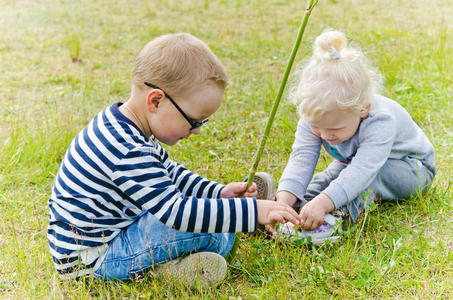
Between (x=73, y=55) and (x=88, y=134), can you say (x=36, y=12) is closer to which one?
(x=73, y=55)

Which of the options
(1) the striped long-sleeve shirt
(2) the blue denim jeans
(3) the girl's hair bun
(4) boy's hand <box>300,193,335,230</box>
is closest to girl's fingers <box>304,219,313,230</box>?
(4) boy's hand <box>300,193,335,230</box>

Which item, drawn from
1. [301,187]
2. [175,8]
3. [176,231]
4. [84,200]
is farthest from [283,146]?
[175,8]

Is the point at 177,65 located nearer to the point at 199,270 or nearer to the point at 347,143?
the point at 199,270

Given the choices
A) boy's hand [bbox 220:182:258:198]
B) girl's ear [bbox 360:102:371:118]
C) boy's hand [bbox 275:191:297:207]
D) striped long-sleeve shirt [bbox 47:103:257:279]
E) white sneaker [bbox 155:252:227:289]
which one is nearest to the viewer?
striped long-sleeve shirt [bbox 47:103:257:279]

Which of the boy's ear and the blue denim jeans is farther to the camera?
the blue denim jeans

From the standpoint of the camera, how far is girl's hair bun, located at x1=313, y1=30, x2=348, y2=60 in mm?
2502

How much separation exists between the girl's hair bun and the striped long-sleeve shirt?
0.91 m

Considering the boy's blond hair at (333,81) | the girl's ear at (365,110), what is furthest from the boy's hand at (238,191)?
the girl's ear at (365,110)

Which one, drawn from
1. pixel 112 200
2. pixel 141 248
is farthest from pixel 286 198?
pixel 112 200

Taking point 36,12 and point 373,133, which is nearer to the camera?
point 373,133

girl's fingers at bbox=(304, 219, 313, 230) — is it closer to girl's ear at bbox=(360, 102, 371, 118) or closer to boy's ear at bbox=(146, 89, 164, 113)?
girl's ear at bbox=(360, 102, 371, 118)

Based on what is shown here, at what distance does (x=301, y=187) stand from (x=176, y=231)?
92cm

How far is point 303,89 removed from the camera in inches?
100

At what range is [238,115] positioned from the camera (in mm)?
4391
